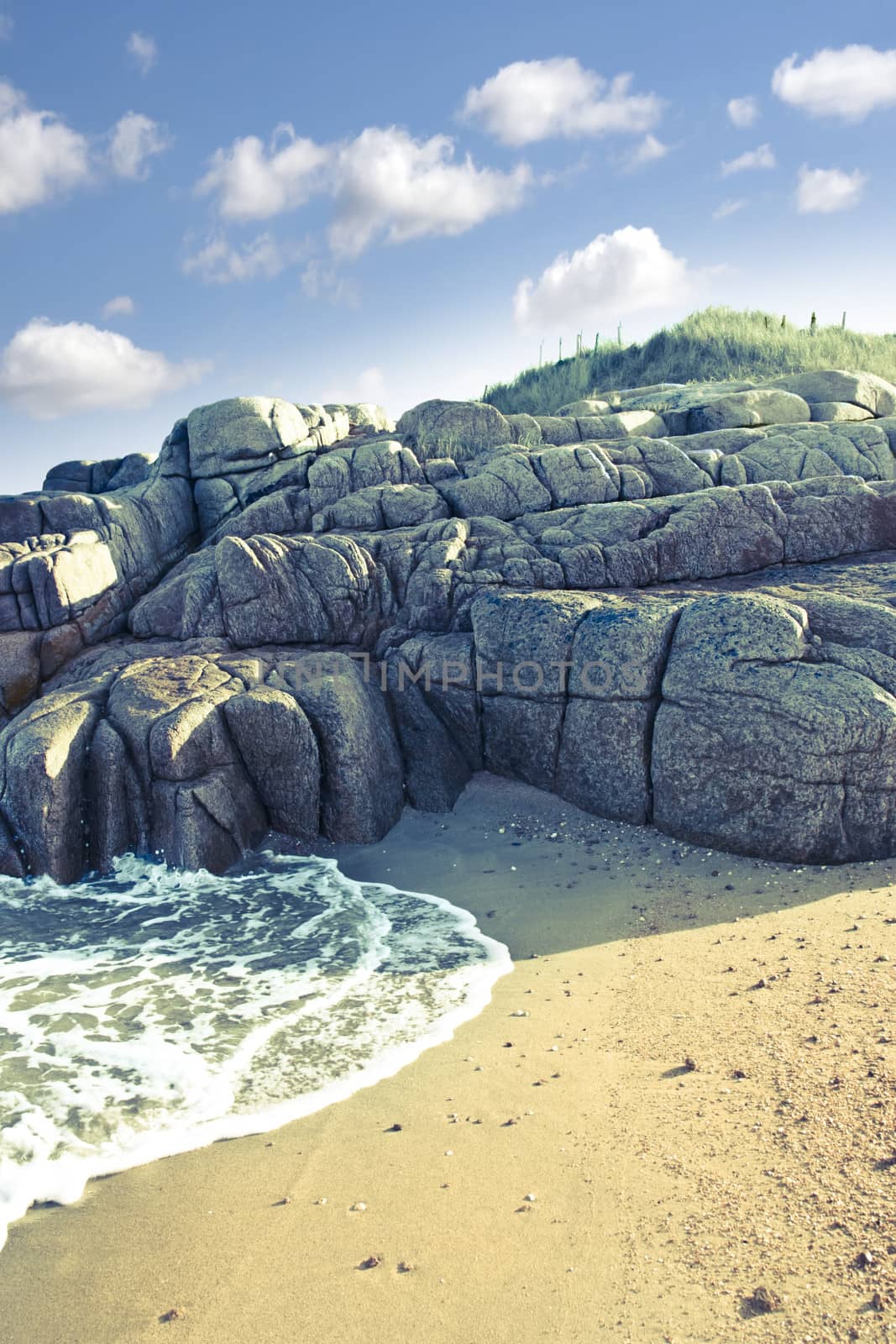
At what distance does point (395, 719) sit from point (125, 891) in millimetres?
3738

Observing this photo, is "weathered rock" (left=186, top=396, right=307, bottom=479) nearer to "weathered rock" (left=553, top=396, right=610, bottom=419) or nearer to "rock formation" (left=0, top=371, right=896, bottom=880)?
"rock formation" (left=0, top=371, right=896, bottom=880)

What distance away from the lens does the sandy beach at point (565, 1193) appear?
350cm

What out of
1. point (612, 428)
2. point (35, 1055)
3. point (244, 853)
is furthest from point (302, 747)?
point (612, 428)

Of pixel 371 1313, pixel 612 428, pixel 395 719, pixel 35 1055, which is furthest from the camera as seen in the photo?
pixel 612 428

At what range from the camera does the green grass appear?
29.3m

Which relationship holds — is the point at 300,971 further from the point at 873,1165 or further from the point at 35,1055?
the point at 873,1165

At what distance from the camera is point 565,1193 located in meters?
4.14

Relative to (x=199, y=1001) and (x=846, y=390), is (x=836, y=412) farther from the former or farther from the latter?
(x=199, y=1001)

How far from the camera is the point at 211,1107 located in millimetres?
5172

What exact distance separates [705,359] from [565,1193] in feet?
102

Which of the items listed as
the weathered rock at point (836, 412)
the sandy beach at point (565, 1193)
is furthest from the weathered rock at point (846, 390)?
the sandy beach at point (565, 1193)

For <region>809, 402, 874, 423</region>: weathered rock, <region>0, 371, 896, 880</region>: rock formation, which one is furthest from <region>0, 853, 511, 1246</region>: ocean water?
<region>809, 402, 874, 423</region>: weathered rock

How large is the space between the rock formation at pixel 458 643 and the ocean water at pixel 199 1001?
0.82m

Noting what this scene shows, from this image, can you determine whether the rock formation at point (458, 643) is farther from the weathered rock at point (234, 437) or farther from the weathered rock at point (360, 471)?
the weathered rock at point (234, 437)
